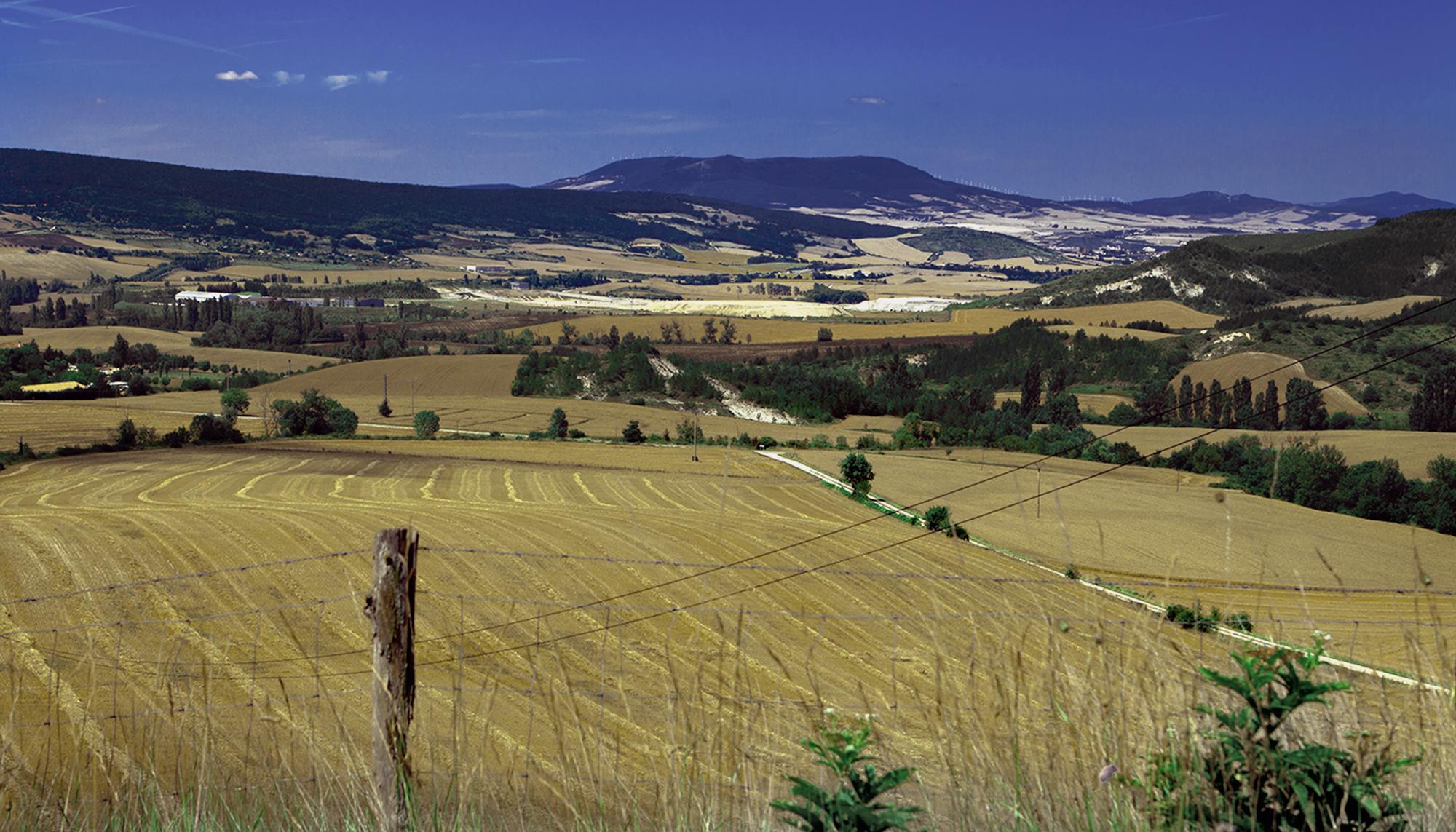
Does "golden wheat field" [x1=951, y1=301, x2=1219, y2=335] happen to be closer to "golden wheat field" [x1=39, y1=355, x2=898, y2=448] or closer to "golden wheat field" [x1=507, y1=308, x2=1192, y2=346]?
"golden wheat field" [x1=507, y1=308, x2=1192, y2=346]

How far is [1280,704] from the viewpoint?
4.27 m

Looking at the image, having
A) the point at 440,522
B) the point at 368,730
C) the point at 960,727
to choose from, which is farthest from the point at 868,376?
the point at 960,727

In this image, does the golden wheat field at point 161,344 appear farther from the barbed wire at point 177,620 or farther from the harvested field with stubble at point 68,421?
the barbed wire at point 177,620

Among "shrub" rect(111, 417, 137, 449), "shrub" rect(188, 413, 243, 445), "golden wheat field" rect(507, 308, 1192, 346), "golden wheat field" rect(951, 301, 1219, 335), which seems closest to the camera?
"shrub" rect(111, 417, 137, 449)

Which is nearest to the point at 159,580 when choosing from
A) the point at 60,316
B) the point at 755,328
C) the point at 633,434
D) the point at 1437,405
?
the point at 633,434

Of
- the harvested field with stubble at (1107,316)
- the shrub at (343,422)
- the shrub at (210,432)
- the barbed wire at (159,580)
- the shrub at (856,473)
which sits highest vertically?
the barbed wire at (159,580)

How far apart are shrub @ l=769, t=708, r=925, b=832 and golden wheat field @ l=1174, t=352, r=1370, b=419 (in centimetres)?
8291

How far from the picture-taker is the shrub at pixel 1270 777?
418 centimetres

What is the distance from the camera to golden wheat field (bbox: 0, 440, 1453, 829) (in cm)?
501

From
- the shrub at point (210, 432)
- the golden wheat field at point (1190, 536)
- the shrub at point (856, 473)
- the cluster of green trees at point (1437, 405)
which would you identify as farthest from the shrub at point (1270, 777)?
the cluster of green trees at point (1437, 405)

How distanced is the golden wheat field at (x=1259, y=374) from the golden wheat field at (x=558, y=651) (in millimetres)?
50003

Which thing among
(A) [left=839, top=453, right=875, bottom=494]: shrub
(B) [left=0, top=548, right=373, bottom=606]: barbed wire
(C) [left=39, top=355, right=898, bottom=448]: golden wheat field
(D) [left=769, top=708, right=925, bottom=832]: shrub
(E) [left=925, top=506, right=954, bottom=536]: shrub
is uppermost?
(D) [left=769, top=708, right=925, bottom=832]: shrub

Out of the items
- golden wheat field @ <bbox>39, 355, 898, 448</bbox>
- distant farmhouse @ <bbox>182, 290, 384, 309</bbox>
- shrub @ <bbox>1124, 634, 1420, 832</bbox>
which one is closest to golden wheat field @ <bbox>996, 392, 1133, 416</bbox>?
golden wheat field @ <bbox>39, 355, 898, 448</bbox>

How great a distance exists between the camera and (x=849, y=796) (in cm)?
415
